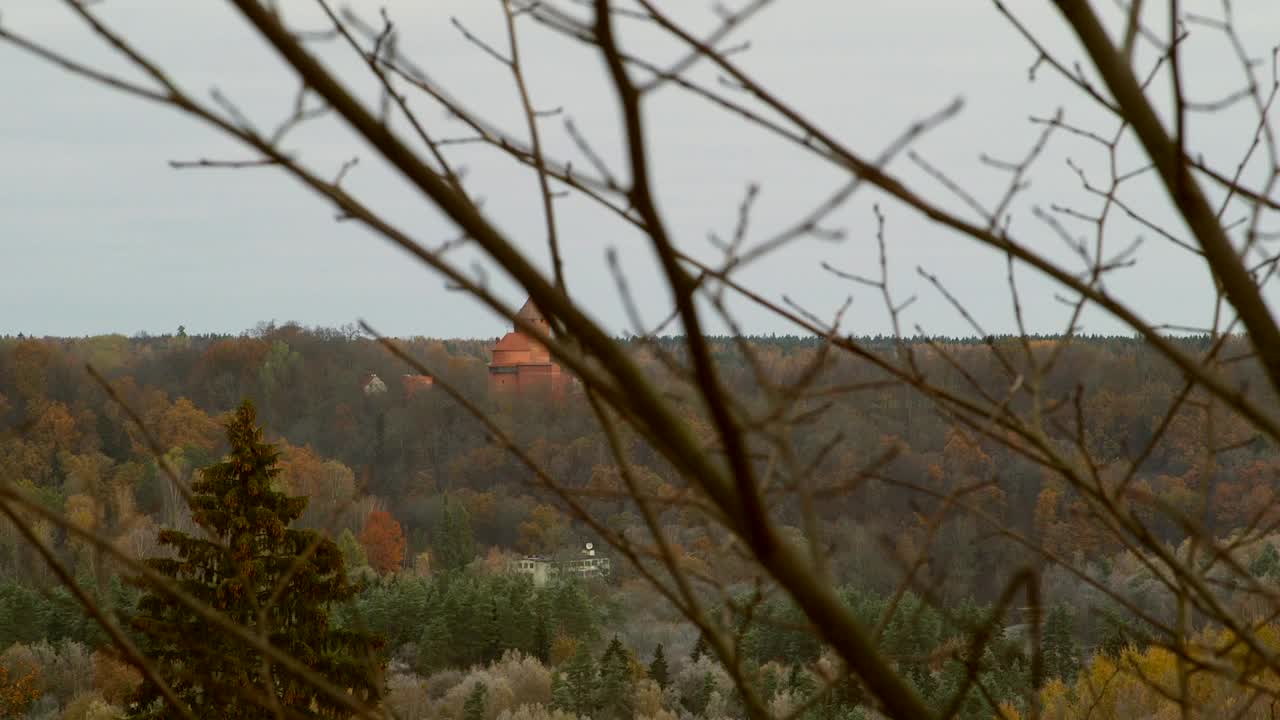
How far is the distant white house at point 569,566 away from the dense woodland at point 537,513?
2.27 feet

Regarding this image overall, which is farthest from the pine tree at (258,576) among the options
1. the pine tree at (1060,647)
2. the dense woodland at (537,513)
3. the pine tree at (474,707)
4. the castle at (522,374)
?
the castle at (522,374)

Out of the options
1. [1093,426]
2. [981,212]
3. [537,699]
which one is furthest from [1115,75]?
[1093,426]

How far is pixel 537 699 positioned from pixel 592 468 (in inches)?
656

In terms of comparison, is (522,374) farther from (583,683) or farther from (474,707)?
(474,707)

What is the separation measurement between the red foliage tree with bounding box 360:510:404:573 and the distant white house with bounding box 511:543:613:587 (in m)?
4.45

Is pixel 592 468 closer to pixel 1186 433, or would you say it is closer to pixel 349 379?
pixel 349 379

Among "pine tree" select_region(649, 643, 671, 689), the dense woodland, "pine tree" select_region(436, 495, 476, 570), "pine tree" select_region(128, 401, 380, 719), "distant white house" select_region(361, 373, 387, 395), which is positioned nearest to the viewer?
"pine tree" select_region(128, 401, 380, 719)

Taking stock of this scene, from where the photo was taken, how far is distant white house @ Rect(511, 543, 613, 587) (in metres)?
24.2

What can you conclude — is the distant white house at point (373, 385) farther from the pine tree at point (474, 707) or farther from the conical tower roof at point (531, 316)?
the conical tower roof at point (531, 316)

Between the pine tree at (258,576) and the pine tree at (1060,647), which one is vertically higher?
the pine tree at (258,576)

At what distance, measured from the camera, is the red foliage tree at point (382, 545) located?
29.4 meters

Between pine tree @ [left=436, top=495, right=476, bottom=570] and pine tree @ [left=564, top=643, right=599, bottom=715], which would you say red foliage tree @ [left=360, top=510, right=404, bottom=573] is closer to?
pine tree @ [left=436, top=495, right=476, bottom=570]

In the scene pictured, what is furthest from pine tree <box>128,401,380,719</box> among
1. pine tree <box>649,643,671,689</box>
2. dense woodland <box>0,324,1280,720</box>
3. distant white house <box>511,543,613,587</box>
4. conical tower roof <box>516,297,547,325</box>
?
distant white house <box>511,543,613,587</box>

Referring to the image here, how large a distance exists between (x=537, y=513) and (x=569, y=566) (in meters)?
6.85
